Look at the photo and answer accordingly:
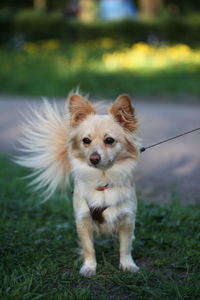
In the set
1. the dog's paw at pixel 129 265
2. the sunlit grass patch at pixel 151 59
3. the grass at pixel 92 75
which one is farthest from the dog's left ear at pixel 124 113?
the sunlit grass patch at pixel 151 59

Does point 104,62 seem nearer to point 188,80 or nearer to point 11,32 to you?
point 188,80

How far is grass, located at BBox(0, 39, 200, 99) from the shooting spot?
13.0m

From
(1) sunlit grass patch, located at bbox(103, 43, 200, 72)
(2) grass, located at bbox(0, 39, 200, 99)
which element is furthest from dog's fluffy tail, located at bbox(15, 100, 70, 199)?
(1) sunlit grass patch, located at bbox(103, 43, 200, 72)

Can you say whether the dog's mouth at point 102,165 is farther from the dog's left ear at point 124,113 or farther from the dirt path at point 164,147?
the dirt path at point 164,147

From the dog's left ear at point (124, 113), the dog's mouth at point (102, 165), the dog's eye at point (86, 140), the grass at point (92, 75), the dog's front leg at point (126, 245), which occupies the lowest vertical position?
the dog's front leg at point (126, 245)

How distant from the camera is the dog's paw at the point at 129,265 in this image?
12.0ft

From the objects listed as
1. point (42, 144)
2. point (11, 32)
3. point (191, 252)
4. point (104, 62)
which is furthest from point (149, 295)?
point (11, 32)

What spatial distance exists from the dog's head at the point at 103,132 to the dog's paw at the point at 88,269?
72cm

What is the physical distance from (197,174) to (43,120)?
107 inches

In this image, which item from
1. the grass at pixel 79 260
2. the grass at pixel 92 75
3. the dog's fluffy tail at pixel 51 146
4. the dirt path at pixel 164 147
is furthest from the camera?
the grass at pixel 92 75

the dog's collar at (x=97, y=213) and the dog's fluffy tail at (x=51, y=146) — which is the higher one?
the dog's fluffy tail at (x=51, y=146)

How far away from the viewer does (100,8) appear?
93.6 feet

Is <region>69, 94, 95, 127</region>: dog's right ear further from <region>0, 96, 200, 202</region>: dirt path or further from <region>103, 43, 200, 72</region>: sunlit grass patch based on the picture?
<region>103, 43, 200, 72</region>: sunlit grass patch

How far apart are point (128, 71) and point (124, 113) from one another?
10239mm
